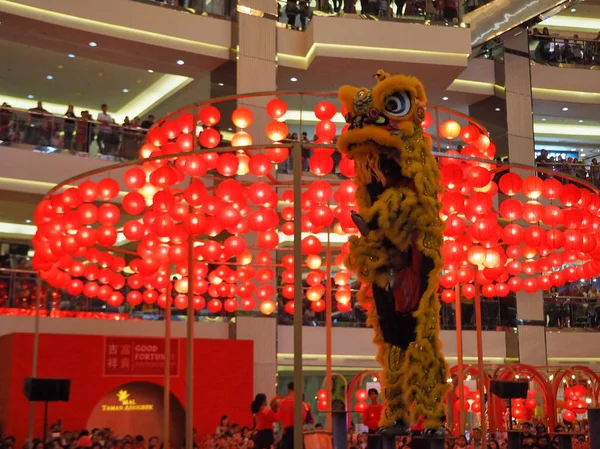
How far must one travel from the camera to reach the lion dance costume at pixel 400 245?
5836mm

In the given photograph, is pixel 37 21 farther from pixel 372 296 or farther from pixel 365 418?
pixel 372 296

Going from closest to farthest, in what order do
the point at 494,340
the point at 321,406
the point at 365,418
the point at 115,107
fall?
the point at 365,418 → the point at 321,406 → the point at 494,340 → the point at 115,107

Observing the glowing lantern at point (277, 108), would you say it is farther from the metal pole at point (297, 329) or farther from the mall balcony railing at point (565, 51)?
the mall balcony railing at point (565, 51)

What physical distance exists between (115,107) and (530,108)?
372 inches

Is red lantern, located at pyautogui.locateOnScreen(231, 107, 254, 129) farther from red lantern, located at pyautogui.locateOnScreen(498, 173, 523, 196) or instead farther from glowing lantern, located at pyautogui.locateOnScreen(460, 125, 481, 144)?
red lantern, located at pyautogui.locateOnScreen(498, 173, 523, 196)

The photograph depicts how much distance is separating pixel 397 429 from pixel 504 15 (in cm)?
1243

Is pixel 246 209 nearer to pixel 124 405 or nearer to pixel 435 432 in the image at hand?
pixel 435 432

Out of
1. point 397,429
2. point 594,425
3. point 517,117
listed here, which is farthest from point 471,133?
point 517,117

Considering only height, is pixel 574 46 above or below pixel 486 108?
above

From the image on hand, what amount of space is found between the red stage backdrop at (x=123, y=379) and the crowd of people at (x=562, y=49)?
987 centimetres

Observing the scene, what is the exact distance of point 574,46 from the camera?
19.2 metres

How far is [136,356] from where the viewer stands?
1290cm

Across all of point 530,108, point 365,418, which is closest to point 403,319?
point 365,418

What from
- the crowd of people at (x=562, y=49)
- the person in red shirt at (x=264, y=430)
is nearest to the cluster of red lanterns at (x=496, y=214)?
the person in red shirt at (x=264, y=430)
